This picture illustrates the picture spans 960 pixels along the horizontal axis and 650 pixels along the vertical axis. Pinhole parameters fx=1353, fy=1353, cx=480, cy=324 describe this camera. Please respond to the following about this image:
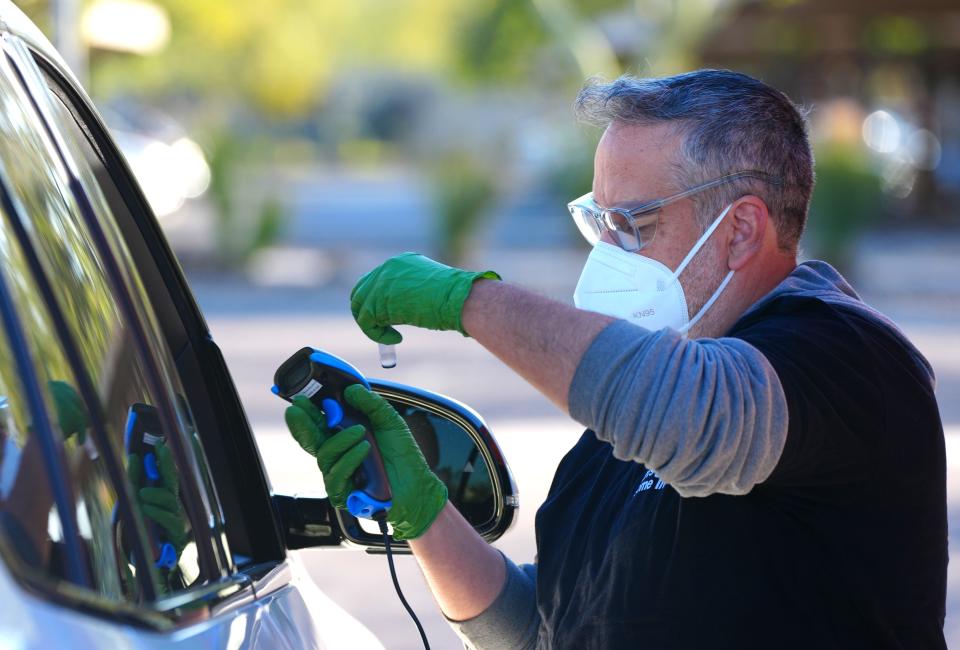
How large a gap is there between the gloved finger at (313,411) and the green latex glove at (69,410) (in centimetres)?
51

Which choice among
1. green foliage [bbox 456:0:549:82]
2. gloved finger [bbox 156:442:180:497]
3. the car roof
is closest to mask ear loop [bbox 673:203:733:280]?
gloved finger [bbox 156:442:180:497]

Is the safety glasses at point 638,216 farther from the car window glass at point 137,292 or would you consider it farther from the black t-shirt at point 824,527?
the car window glass at point 137,292

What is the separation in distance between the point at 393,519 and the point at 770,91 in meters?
0.88

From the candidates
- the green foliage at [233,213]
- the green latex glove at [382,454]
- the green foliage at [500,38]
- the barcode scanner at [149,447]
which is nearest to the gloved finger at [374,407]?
the green latex glove at [382,454]

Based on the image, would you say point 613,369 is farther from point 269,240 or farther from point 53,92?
point 269,240

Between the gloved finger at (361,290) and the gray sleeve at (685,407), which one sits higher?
the gloved finger at (361,290)

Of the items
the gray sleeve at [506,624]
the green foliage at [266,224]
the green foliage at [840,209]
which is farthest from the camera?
the green foliage at [266,224]

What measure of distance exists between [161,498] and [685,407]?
664 millimetres

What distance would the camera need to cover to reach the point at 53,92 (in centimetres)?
184

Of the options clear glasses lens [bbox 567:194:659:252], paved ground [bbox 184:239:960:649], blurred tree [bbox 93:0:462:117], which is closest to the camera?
clear glasses lens [bbox 567:194:659:252]

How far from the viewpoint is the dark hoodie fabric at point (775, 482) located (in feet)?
5.42

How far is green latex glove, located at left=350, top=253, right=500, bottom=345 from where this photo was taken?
1837mm

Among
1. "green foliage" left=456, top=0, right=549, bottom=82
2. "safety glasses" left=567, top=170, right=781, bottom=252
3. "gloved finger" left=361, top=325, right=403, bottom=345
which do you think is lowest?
"gloved finger" left=361, top=325, right=403, bottom=345

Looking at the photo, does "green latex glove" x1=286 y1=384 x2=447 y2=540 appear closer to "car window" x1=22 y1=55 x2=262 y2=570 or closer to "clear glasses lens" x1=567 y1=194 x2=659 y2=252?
"car window" x1=22 y1=55 x2=262 y2=570
